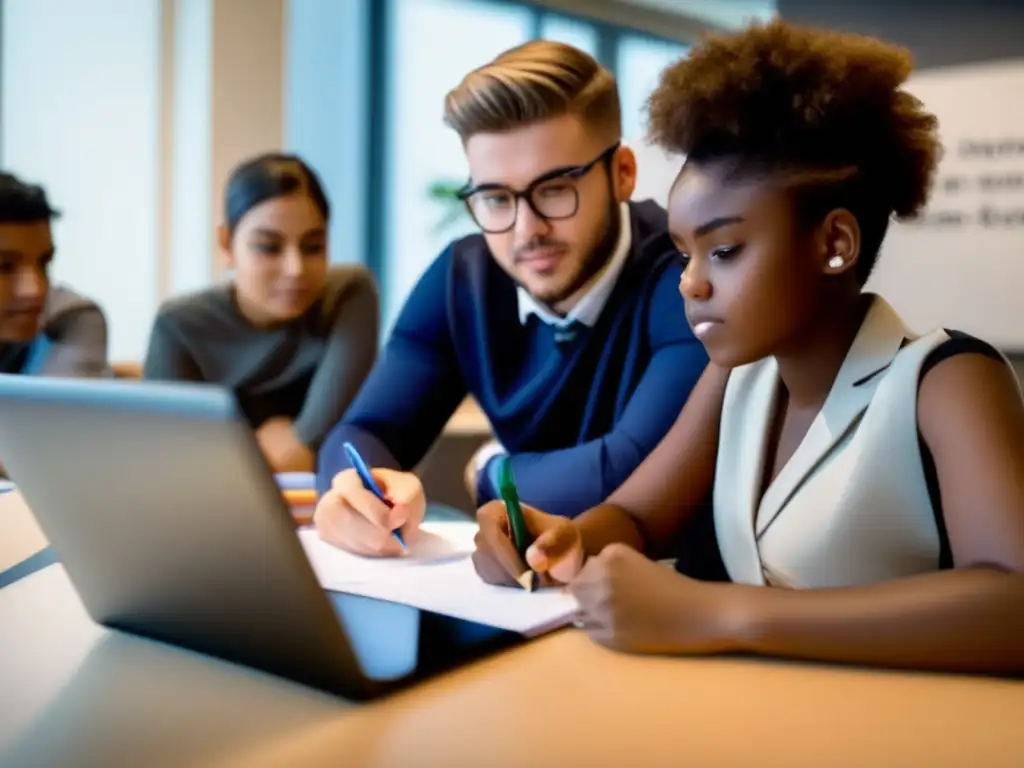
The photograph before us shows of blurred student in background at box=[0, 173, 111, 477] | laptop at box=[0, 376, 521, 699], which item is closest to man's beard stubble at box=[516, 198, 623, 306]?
laptop at box=[0, 376, 521, 699]

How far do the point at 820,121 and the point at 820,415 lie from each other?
0.17 metres

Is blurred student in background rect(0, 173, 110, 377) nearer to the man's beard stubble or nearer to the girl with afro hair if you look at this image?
the man's beard stubble

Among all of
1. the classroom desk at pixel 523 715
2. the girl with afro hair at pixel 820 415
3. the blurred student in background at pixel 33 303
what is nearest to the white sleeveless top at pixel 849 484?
the girl with afro hair at pixel 820 415

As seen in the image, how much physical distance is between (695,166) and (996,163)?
0.31m

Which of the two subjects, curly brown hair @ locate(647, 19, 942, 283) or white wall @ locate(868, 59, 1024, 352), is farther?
white wall @ locate(868, 59, 1024, 352)

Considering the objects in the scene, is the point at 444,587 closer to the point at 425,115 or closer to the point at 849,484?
the point at 849,484

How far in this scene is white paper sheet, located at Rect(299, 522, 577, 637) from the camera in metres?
0.54

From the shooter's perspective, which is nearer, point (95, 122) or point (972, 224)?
point (972, 224)

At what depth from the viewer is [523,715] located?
413 millimetres

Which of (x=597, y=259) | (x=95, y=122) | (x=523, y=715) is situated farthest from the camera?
(x=95, y=122)

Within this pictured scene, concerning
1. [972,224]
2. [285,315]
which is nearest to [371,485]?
[972,224]

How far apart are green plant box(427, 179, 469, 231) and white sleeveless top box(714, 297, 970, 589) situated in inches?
20.4

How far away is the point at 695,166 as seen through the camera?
57cm

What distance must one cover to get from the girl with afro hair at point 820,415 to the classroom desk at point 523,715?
3cm
